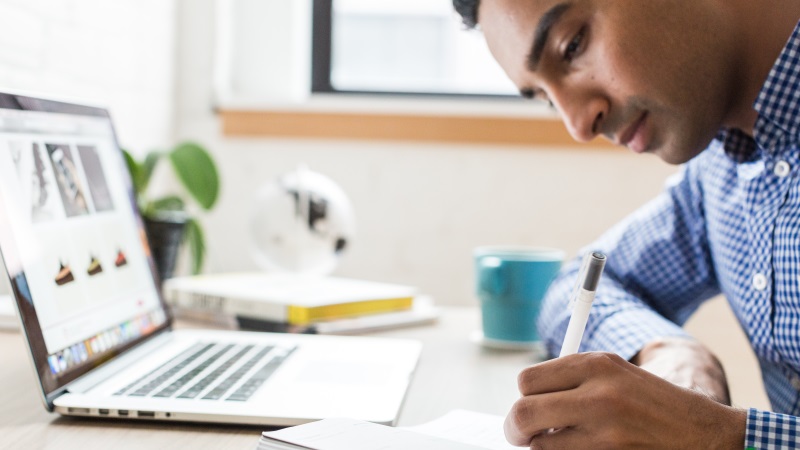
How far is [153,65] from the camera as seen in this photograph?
5.47 feet

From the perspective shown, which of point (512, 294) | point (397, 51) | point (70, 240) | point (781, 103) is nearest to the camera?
point (70, 240)

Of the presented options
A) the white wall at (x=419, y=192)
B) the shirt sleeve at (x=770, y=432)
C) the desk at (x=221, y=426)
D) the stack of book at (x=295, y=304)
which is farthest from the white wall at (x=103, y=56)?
the shirt sleeve at (x=770, y=432)

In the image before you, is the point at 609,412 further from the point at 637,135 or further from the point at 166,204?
the point at 166,204

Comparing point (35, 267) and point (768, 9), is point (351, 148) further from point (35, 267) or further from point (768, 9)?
point (35, 267)

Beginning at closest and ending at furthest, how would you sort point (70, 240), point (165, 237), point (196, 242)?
point (70, 240) → point (165, 237) → point (196, 242)

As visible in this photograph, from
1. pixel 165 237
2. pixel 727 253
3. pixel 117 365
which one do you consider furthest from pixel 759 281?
pixel 165 237

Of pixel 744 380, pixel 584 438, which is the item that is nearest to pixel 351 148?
pixel 744 380

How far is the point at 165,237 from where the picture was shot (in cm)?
121

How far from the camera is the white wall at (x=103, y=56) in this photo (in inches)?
45.2

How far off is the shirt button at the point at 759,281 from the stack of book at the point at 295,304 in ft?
1.52

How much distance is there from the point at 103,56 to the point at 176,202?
34 centimetres

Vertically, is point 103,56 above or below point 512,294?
above

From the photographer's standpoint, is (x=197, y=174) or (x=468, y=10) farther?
(x=197, y=174)

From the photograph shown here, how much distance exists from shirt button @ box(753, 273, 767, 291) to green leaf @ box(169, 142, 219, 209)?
794mm
